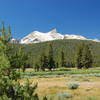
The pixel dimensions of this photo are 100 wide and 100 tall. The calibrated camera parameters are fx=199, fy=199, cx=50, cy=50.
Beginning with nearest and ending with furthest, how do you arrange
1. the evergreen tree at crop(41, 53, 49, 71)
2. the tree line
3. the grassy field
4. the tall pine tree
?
the tree line → the grassy field → the tall pine tree → the evergreen tree at crop(41, 53, 49, 71)

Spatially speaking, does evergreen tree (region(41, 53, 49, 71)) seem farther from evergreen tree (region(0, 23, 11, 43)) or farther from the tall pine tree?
evergreen tree (region(0, 23, 11, 43))

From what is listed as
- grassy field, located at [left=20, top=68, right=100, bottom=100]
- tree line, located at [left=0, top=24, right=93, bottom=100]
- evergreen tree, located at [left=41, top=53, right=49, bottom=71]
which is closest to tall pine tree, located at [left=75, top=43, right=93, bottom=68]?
evergreen tree, located at [left=41, top=53, right=49, bottom=71]

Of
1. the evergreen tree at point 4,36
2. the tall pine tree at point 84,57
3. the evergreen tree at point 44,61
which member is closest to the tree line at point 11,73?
the evergreen tree at point 4,36

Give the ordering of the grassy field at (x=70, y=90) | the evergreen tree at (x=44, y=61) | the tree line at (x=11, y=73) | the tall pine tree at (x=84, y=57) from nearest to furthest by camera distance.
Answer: the tree line at (x=11, y=73), the grassy field at (x=70, y=90), the tall pine tree at (x=84, y=57), the evergreen tree at (x=44, y=61)

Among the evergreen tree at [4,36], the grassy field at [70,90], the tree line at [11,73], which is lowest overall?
the grassy field at [70,90]

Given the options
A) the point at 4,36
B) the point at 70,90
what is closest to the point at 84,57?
the point at 70,90

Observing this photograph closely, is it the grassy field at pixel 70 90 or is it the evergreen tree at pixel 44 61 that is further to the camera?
the evergreen tree at pixel 44 61

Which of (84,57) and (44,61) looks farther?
(44,61)

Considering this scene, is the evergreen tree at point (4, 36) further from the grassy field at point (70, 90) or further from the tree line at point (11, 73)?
the grassy field at point (70, 90)

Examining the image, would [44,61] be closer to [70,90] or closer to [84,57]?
[84,57]

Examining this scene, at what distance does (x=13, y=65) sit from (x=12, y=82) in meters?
0.82

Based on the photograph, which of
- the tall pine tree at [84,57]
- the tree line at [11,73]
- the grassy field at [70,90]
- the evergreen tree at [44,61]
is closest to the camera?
the tree line at [11,73]

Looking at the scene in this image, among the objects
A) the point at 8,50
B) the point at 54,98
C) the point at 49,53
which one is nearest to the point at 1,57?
the point at 8,50

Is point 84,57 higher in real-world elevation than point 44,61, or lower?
higher
